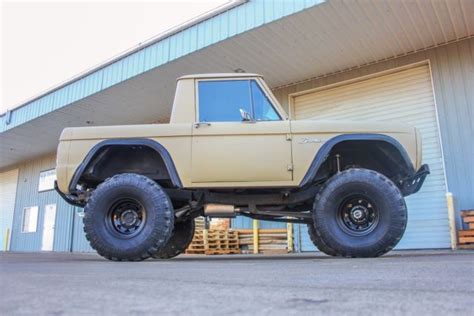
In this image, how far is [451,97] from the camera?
862cm

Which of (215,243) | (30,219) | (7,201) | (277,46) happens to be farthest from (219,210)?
(7,201)

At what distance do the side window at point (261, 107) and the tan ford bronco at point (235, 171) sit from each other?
13 millimetres

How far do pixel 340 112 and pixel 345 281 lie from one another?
8.54m

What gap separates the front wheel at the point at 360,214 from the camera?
4148 millimetres

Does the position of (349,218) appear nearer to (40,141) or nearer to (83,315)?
(83,315)

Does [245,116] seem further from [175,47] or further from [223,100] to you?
[175,47]

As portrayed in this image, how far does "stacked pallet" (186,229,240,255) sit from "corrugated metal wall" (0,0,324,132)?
15.3 feet

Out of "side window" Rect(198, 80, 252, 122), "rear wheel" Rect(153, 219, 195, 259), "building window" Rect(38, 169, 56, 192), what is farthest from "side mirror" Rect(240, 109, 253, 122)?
"building window" Rect(38, 169, 56, 192)

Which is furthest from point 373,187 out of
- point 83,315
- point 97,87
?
point 97,87

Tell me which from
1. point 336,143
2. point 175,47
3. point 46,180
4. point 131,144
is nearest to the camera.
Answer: point 336,143

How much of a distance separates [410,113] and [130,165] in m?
6.96

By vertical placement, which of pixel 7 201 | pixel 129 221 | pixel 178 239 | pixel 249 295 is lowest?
pixel 249 295

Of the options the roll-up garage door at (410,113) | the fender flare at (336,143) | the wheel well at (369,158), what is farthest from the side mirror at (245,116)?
the roll-up garage door at (410,113)

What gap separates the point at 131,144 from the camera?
4.60 m
